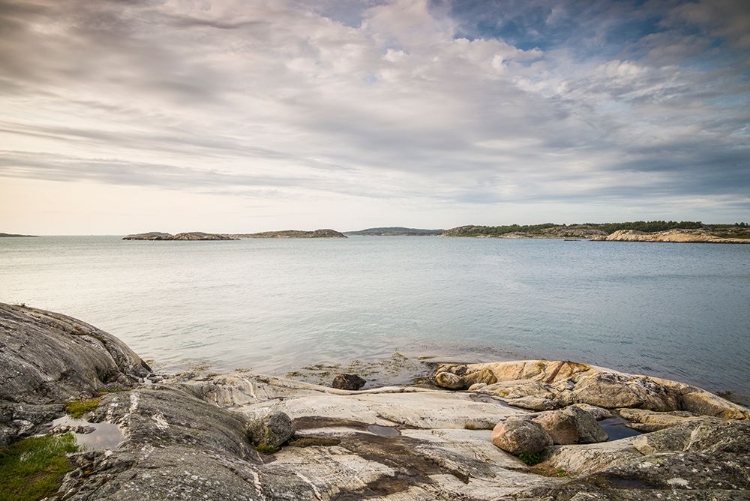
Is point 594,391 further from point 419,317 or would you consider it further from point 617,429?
point 419,317

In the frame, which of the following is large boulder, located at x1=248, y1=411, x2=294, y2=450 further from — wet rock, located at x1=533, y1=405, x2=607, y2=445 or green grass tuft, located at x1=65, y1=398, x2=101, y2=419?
wet rock, located at x1=533, y1=405, x2=607, y2=445

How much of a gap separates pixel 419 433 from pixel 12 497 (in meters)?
11.3

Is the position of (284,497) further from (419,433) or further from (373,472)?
(419,433)

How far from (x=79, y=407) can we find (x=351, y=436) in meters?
7.81

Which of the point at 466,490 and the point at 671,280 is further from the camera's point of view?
the point at 671,280

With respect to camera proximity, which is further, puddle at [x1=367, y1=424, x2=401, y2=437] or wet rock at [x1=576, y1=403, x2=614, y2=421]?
wet rock at [x1=576, y1=403, x2=614, y2=421]

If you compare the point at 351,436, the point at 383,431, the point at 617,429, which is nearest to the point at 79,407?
the point at 351,436

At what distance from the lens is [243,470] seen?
8.17 m

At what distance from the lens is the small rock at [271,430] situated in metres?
11.3

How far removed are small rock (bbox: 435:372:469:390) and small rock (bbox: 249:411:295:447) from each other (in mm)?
13696

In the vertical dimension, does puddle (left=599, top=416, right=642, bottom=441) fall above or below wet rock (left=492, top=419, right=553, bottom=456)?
below

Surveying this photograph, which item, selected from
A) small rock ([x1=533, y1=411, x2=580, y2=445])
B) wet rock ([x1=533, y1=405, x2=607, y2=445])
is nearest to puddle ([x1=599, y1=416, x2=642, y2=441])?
wet rock ([x1=533, y1=405, x2=607, y2=445])

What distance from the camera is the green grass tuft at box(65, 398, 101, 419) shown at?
30.5 ft

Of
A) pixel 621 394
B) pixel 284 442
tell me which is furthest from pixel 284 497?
pixel 621 394
